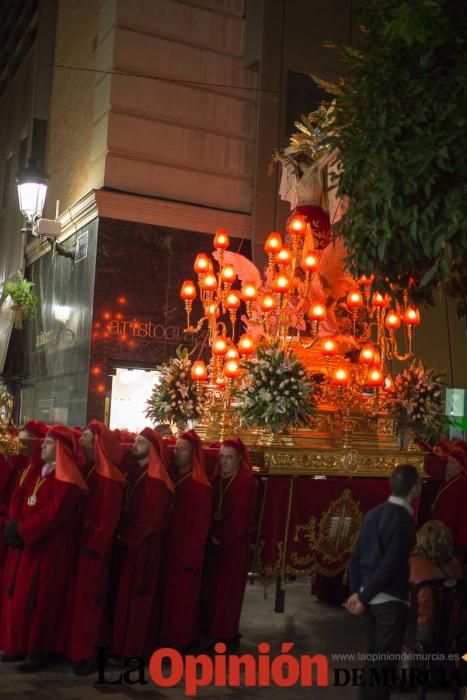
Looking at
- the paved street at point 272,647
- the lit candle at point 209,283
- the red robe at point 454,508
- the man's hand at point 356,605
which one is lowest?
the paved street at point 272,647

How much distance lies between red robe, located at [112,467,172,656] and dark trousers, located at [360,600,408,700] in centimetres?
265

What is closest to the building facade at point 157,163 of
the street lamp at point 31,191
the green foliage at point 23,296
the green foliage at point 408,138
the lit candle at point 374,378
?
the green foliage at point 23,296

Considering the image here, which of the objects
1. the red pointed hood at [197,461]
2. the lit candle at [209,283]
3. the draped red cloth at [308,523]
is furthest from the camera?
the lit candle at [209,283]

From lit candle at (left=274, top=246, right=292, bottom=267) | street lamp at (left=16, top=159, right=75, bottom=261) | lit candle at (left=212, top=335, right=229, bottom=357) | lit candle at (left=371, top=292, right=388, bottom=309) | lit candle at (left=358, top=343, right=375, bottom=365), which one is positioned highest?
street lamp at (left=16, top=159, right=75, bottom=261)

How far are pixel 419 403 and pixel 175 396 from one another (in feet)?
8.93

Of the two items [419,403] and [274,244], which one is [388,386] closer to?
[419,403]

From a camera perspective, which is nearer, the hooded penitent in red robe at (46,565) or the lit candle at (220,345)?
the hooded penitent in red robe at (46,565)

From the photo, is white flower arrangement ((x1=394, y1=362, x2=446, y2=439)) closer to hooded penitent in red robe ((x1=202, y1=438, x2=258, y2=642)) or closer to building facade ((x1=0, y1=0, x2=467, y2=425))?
hooded penitent in red robe ((x1=202, y1=438, x2=258, y2=642))

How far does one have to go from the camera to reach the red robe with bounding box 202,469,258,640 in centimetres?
817

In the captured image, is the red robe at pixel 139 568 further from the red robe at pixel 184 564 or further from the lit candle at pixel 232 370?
the lit candle at pixel 232 370

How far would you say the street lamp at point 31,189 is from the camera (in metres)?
14.4

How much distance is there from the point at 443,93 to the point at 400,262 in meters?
1.20

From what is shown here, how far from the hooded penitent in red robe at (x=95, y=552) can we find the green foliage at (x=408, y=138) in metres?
2.77

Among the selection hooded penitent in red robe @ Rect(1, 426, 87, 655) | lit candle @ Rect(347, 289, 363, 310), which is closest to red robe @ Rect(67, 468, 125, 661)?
hooded penitent in red robe @ Rect(1, 426, 87, 655)
